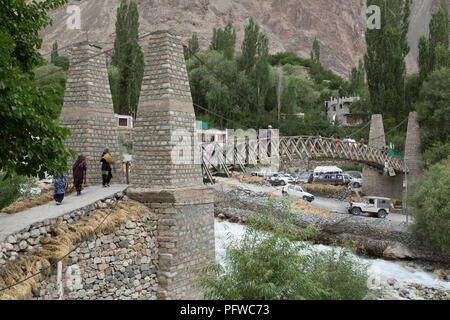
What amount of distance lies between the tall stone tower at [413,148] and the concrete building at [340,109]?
1360cm

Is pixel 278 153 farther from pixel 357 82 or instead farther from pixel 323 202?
pixel 357 82

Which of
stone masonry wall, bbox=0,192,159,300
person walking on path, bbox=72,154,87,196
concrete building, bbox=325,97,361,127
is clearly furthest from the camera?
concrete building, bbox=325,97,361,127

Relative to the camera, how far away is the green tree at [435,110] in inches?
671

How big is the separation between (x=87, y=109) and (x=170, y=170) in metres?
2.46

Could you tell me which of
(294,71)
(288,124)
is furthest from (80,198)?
(294,71)

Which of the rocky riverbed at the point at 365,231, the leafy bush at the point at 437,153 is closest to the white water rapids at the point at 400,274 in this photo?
the rocky riverbed at the point at 365,231

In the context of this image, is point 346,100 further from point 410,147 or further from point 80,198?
point 80,198

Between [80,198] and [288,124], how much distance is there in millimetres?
21238

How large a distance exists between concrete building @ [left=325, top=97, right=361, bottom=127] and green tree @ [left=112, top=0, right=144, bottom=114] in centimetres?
1855

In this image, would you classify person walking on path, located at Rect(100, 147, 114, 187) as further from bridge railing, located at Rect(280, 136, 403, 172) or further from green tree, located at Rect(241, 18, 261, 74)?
green tree, located at Rect(241, 18, 261, 74)

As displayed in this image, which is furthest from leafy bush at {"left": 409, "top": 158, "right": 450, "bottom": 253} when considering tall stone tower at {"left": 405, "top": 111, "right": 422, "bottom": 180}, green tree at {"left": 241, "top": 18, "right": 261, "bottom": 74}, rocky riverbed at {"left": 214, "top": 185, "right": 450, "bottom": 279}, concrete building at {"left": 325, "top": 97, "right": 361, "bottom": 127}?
concrete building at {"left": 325, "top": 97, "right": 361, "bottom": 127}

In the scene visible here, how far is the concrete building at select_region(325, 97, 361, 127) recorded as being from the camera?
33250 mm

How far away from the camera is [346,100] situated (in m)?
34.3

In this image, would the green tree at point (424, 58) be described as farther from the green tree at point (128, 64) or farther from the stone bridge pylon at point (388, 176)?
the green tree at point (128, 64)
